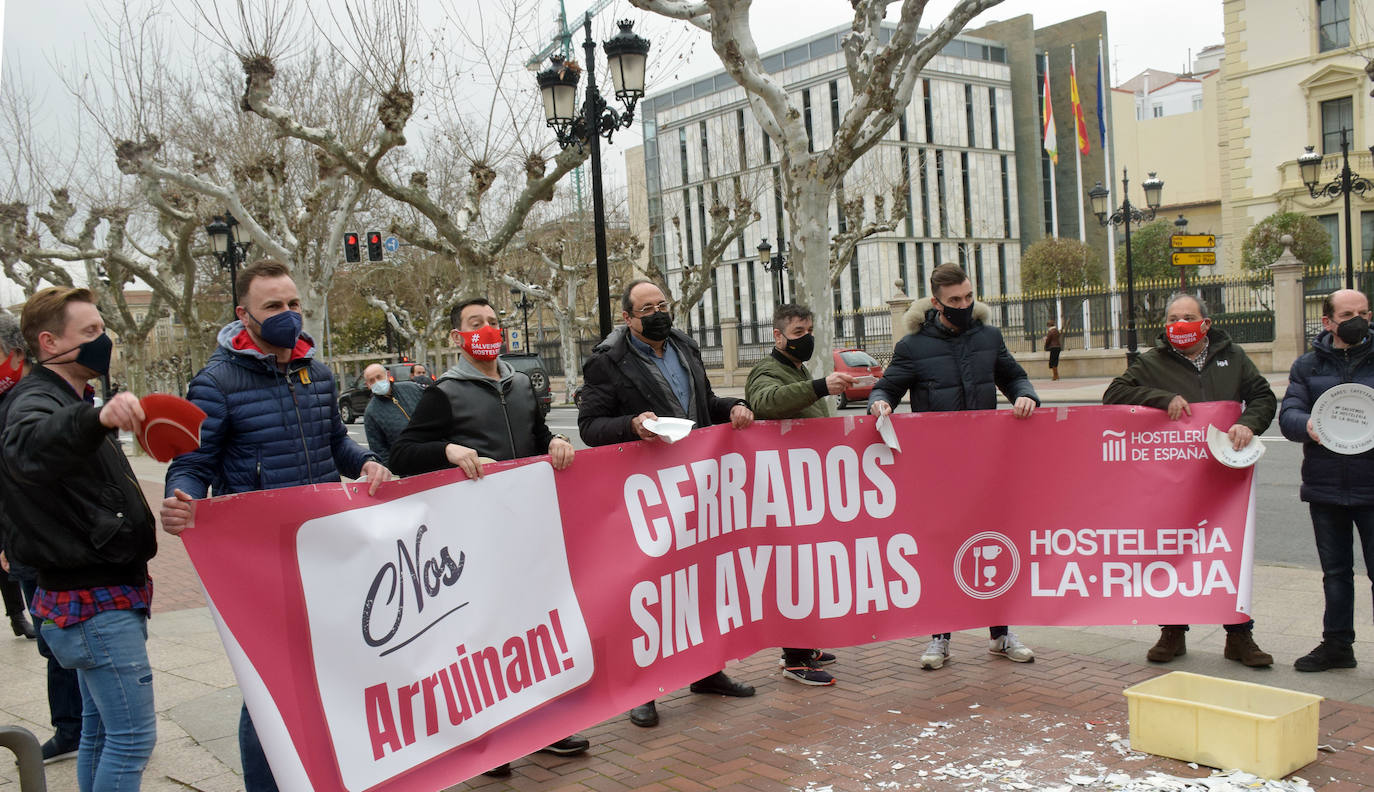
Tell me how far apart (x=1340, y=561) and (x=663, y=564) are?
3245mm

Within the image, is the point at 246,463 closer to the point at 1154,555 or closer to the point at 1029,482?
the point at 1029,482

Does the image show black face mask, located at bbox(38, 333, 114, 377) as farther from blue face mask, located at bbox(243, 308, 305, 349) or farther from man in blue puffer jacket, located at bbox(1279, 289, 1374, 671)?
man in blue puffer jacket, located at bbox(1279, 289, 1374, 671)

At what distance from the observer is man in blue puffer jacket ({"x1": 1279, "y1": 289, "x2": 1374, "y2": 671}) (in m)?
4.96

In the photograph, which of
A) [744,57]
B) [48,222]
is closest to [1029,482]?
[744,57]

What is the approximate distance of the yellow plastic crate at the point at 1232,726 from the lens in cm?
378

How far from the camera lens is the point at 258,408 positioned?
356cm

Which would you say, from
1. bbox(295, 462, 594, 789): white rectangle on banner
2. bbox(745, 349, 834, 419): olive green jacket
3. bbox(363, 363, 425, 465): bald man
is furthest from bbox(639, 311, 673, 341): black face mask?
bbox(363, 363, 425, 465): bald man

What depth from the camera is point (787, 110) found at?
12.7m

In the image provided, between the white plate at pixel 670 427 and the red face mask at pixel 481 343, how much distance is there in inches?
29.0

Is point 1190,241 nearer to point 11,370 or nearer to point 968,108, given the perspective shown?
point 11,370

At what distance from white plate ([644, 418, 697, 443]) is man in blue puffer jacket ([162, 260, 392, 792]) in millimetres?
1310

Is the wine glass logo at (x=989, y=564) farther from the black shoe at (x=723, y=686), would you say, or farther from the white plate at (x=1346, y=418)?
the white plate at (x=1346, y=418)

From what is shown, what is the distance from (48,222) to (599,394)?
26034mm

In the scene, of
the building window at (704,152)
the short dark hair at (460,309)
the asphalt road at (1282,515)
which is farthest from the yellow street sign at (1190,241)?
the building window at (704,152)
